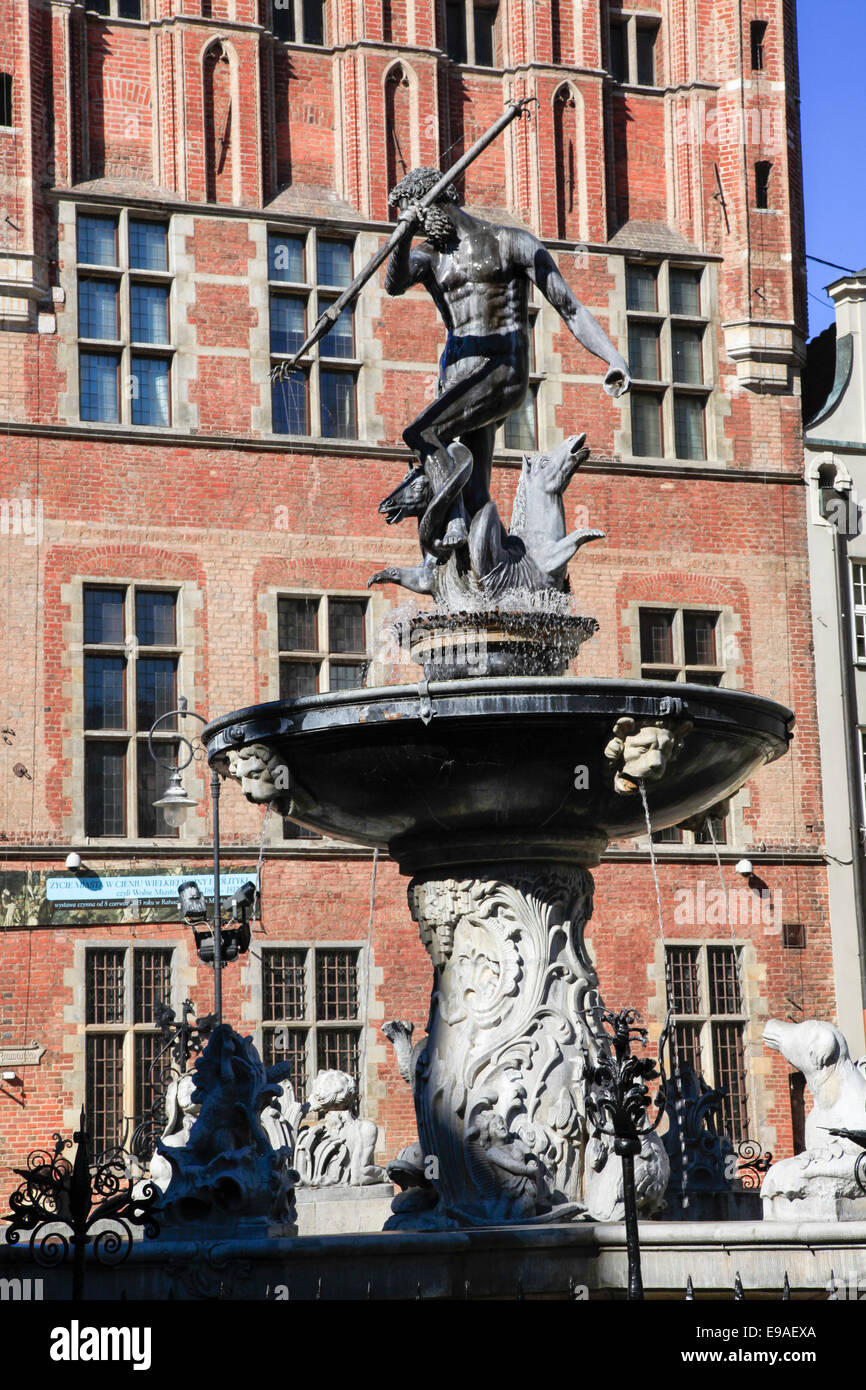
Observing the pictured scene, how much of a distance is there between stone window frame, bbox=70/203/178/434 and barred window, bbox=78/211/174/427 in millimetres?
11

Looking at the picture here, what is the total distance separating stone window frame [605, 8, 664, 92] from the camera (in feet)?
93.1

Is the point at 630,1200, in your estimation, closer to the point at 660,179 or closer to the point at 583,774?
the point at 583,774

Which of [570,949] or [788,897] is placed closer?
[570,949]

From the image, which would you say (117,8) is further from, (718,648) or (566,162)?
(718,648)

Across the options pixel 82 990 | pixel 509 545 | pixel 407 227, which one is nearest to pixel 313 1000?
pixel 82 990

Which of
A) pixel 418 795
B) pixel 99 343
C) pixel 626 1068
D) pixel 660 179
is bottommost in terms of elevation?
pixel 626 1068

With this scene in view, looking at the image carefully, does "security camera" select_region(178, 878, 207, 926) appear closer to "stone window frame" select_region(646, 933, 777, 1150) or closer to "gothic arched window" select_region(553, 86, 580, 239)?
"stone window frame" select_region(646, 933, 777, 1150)

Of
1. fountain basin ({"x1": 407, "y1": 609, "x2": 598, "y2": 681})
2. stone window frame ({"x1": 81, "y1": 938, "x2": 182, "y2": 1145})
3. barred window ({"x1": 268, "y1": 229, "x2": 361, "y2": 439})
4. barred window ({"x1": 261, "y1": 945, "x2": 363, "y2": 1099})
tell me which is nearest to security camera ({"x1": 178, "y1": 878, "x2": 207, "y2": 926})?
stone window frame ({"x1": 81, "y1": 938, "x2": 182, "y2": 1145})

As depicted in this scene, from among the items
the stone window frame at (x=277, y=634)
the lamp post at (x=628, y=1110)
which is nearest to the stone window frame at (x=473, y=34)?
the stone window frame at (x=277, y=634)

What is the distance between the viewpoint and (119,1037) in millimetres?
23562

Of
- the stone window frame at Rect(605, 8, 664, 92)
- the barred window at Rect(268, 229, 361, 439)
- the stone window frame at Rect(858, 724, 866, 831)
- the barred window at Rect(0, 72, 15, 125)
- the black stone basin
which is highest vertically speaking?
the stone window frame at Rect(605, 8, 664, 92)

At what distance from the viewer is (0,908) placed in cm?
2316
